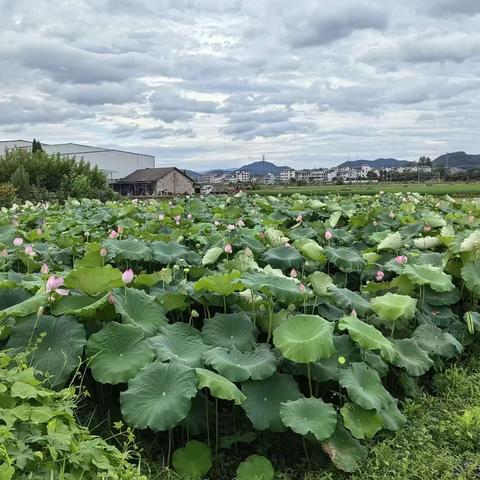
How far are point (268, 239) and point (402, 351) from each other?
1.52 meters

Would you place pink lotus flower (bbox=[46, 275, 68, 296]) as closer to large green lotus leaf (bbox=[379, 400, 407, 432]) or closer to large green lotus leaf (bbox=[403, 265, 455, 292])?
large green lotus leaf (bbox=[379, 400, 407, 432])

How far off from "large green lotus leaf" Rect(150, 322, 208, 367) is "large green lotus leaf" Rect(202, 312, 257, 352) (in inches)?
3.0

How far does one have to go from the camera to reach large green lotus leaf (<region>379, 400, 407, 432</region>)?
2512 mm

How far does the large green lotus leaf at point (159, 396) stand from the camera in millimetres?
2031

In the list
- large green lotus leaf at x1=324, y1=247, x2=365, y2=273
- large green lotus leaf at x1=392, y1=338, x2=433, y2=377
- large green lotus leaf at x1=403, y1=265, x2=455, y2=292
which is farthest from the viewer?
Result: large green lotus leaf at x1=324, y1=247, x2=365, y2=273

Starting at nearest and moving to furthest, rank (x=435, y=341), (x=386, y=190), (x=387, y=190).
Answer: (x=435, y=341), (x=387, y=190), (x=386, y=190)

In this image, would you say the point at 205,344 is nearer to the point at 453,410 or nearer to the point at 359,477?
the point at 359,477

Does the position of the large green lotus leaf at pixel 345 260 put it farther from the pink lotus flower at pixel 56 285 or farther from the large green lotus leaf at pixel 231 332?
the pink lotus flower at pixel 56 285

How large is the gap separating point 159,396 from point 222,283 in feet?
2.34

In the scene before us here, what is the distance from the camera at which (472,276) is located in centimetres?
367

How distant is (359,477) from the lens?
7.38 ft

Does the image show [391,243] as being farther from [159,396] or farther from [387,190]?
[387,190]

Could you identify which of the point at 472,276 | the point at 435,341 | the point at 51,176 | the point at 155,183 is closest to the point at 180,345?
the point at 435,341

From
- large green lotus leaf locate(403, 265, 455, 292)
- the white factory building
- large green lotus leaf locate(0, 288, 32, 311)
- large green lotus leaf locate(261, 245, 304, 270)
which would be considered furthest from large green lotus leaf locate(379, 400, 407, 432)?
the white factory building
